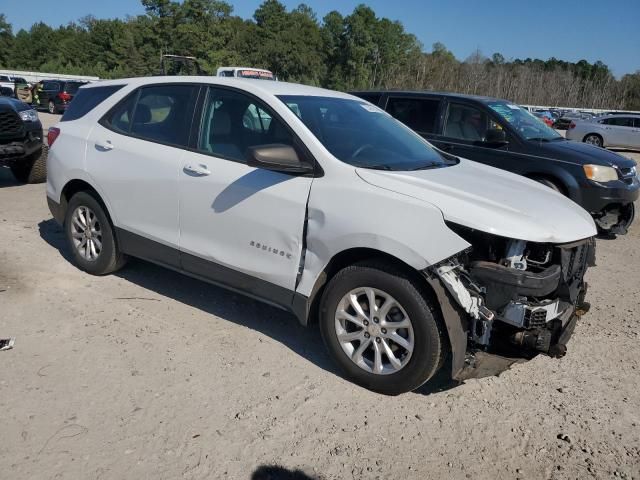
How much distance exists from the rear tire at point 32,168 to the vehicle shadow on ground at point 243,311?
395cm

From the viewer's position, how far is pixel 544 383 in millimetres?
3711

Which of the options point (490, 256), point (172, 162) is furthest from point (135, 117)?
point (490, 256)

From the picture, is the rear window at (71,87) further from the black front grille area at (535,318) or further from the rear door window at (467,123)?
the black front grille area at (535,318)

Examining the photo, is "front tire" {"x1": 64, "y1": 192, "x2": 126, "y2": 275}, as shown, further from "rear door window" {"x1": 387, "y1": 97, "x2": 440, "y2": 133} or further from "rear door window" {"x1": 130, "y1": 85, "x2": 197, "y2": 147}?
"rear door window" {"x1": 387, "y1": 97, "x2": 440, "y2": 133}

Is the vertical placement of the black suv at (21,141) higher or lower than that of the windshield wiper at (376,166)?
lower

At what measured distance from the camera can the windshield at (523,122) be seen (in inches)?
309

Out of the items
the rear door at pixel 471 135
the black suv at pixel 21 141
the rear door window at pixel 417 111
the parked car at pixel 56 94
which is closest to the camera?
the rear door at pixel 471 135

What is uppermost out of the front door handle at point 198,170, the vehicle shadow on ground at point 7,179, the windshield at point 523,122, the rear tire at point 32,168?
the windshield at point 523,122

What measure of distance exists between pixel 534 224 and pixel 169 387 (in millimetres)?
2347

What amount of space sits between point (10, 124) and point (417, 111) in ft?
19.6

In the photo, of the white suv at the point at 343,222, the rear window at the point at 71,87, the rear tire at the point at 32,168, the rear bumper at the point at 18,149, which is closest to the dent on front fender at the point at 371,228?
the white suv at the point at 343,222

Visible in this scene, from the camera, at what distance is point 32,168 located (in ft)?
29.8

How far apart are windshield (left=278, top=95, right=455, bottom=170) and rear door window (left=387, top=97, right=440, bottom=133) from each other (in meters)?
3.65

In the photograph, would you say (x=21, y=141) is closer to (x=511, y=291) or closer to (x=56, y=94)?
(x=511, y=291)
